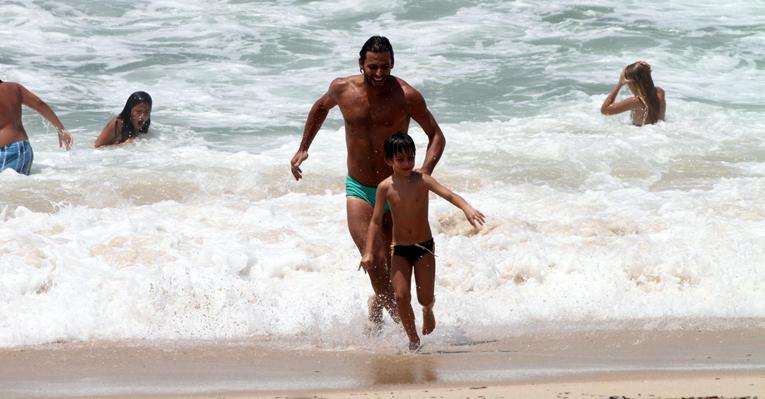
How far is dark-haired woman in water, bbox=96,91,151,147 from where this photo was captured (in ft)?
36.7

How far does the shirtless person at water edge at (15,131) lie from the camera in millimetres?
9883

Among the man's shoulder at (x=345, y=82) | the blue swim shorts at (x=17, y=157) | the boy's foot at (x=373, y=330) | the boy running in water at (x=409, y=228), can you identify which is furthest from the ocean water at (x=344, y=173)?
the man's shoulder at (x=345, y=82)

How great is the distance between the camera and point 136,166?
1040 cm

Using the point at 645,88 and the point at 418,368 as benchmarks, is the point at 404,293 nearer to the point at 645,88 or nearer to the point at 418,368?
the point at 418,368

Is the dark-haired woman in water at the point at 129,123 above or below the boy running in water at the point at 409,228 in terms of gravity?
below

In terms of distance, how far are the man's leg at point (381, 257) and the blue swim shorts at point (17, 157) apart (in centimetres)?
473

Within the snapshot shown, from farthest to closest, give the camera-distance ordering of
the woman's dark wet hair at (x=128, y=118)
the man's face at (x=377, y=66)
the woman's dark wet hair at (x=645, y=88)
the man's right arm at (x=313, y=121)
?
the woman's dark wet hair at (x=645, y=88) → the woman's dark wet hair at (x=128, y=118) → the man's right arm at (x=313, y=121) → the man's face at (x=377, y=66)

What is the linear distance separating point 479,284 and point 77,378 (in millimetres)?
2947

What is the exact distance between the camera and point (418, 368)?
5.30m

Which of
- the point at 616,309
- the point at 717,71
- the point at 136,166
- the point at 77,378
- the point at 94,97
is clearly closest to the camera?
the point at 77,378

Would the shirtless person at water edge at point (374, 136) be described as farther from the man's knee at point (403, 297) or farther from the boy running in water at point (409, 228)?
the man's knee at point (403, 297)

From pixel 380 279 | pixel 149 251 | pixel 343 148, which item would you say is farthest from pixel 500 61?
pixel 380 279

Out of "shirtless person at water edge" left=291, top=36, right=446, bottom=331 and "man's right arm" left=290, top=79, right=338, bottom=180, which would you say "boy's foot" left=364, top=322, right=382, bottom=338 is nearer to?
"shirtless person at water edge" left=291, top=36, right=446, bottom=331

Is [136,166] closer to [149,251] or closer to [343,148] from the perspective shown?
[343,148]
